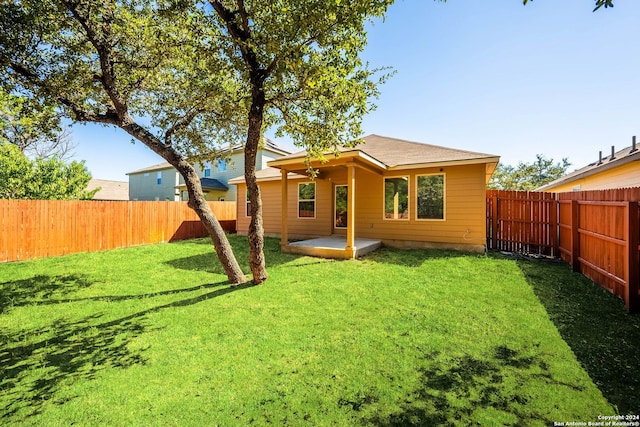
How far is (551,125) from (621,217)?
14239mm

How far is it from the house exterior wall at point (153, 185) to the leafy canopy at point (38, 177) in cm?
693

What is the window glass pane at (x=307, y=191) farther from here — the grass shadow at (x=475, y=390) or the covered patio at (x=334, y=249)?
the grass shadow at (x=475, y=390)

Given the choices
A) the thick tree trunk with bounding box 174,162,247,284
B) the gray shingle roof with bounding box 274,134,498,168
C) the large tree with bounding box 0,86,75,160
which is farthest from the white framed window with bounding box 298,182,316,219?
the large tree with bounding box 0,86,75,160

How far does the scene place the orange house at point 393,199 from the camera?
8.43 metres

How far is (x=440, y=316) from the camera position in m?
4.34

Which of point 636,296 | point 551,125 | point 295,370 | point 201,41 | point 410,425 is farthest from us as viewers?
point 551,125

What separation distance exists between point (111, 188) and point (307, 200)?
29216 mm

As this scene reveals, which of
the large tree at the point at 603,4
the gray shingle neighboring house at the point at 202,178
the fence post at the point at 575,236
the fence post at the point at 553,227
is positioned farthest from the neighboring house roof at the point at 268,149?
the large tree at the point at 603,4

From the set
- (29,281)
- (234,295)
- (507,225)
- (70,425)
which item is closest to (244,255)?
(234,295)

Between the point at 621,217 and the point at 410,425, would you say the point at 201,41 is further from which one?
the point at 621,217

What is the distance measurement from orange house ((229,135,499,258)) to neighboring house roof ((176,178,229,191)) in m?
10.2

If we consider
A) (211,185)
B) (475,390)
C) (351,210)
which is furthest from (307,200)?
(211,185)

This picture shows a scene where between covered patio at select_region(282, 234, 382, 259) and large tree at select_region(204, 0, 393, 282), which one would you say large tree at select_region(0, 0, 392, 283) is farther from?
covered patio at select_region(282, 234, 382, 259)

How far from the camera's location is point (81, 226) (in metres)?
9.61
